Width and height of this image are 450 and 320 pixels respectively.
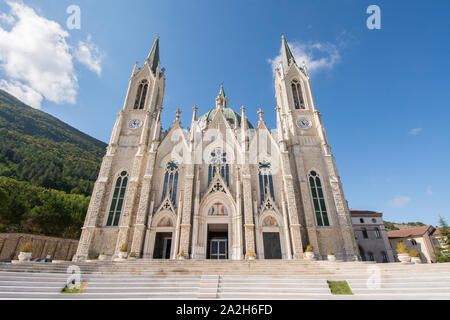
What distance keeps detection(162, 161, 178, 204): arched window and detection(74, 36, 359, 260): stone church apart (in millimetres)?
113

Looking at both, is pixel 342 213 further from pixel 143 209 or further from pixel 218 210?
pixel 143 209

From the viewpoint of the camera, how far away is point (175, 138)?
2614 cm

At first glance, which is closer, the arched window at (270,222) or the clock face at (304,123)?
the arched window at (270,222)

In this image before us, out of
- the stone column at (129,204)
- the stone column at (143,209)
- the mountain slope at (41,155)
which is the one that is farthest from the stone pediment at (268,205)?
the mountain slope at (41,155)

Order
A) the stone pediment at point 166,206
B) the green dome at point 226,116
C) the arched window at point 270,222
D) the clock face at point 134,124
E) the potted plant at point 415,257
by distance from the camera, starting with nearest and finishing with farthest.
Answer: the potted plant at point 415,257 < the arched window at point 270,222 < the stone pediment at point 166,206 < the clock face at point 134,124 < the green dome at point 226,116

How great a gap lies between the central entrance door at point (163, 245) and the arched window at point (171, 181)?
347 cm

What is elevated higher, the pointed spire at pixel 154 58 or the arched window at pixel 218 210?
the pointed spire at pixel 154 58

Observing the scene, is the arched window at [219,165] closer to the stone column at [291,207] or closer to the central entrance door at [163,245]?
the stone column at [291,207]

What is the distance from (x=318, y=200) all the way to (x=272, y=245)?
22.7ft

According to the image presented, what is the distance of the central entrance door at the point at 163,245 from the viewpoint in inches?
832

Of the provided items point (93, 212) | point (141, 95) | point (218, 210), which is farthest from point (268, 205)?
point (141, 95)

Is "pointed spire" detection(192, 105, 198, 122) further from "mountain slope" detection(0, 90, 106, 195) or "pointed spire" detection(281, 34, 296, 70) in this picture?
"mountain slope" detection(0, 90, 106, 195)

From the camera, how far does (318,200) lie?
74.3 ft
